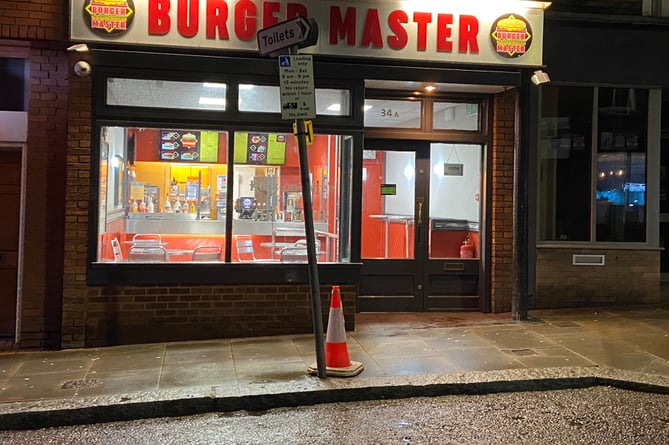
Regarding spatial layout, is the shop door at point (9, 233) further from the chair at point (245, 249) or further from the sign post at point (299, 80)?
the sign post at point (299, 80)

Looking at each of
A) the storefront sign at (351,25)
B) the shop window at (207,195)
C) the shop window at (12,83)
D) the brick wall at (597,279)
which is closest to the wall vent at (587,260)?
the brick wall at (597,279)

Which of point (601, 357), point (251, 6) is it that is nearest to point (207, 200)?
point (251, 6)

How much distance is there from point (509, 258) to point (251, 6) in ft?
15.3

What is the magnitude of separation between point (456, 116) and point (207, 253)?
387 centimetres

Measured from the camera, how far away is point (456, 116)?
343 inches

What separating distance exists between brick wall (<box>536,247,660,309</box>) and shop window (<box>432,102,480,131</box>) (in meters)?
2.07

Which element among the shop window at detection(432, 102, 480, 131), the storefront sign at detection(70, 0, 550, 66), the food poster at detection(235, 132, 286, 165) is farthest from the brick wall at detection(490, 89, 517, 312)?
the food poster at detection(235, 132, 286, 165)

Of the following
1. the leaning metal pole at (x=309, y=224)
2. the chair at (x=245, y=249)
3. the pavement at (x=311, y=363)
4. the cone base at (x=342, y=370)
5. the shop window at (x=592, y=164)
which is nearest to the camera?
the pavement at (x=311, y=363)

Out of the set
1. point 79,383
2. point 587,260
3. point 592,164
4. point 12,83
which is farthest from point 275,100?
point 587,260

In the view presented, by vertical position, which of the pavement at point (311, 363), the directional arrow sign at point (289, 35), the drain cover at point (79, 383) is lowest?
the drain cover at point (79, 383)

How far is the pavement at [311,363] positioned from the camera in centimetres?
523

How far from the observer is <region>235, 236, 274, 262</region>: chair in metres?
7.65

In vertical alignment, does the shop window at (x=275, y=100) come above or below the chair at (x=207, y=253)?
above

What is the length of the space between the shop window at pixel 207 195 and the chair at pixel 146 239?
11mm
